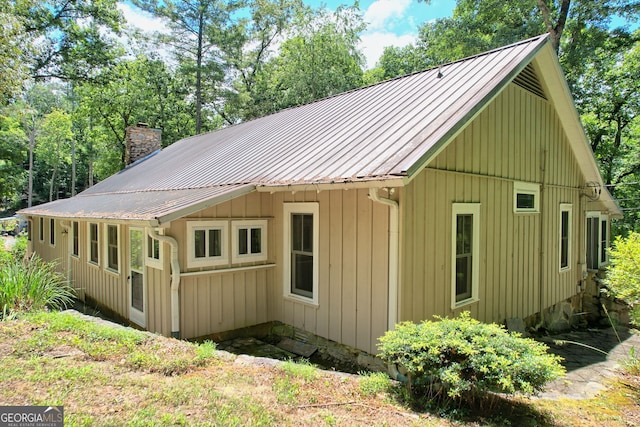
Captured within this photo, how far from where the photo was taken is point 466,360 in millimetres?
3490

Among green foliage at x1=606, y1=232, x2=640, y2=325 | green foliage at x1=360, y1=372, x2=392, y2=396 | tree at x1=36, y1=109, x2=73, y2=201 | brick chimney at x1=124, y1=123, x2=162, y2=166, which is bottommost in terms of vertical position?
green foliage at x1=360, y1=372, x2=392, y2=396

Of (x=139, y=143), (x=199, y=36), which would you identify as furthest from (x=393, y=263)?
(x=199, y=36)

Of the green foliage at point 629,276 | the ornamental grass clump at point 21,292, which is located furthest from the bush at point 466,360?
the ornamental grass clump at point 21,292

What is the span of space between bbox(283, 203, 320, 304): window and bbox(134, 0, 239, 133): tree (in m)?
19.9

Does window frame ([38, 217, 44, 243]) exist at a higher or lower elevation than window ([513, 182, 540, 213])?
lower

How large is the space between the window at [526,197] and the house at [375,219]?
42mm

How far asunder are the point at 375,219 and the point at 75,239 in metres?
9.11

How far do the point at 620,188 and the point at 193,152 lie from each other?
19.7 metres

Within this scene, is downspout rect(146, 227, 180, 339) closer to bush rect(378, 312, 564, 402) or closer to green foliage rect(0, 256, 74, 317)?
green foliage rect(0, 256, 74, 317)

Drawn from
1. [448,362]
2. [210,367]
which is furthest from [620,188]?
[210,367]

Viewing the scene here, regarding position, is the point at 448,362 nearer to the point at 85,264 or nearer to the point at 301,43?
the point at 85,264

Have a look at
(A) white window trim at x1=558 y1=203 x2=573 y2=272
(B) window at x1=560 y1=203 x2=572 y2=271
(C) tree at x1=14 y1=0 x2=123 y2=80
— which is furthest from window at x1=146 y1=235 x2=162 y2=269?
(C) tree at x1=14 y1=0 x2=123 y2=80

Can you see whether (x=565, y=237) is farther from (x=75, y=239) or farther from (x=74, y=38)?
(x=74, y=38)

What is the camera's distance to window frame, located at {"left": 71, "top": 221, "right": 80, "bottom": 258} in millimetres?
10202
